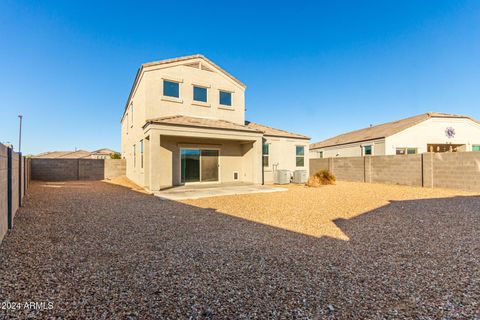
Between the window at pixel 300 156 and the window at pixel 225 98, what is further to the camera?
the window at pixel 300 156

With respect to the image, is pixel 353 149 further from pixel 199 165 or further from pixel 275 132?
pixel 199 165

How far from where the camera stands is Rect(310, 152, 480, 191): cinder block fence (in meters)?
12.2

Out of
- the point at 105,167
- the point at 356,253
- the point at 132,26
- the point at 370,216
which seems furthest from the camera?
the point at 105,167

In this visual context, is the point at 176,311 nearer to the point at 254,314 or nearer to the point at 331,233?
the point at 254,314

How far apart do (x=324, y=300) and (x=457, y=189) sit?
1487 cm

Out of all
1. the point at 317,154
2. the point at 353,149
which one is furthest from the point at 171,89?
the point at 317,154

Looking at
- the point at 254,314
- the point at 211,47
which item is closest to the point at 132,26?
the point at 211,47

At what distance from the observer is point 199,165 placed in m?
14.1

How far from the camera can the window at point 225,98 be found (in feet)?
50.1

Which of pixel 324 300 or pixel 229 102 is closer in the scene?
pixel 324 300

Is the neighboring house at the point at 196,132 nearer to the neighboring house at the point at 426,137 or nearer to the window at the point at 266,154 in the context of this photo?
the window at the point at 266,154

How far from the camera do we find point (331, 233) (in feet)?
17.2

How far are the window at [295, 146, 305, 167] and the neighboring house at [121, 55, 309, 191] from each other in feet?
3.10

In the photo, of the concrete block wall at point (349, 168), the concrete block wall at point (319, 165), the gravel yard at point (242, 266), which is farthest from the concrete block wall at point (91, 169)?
the concrete block wall at point (349, 168)
